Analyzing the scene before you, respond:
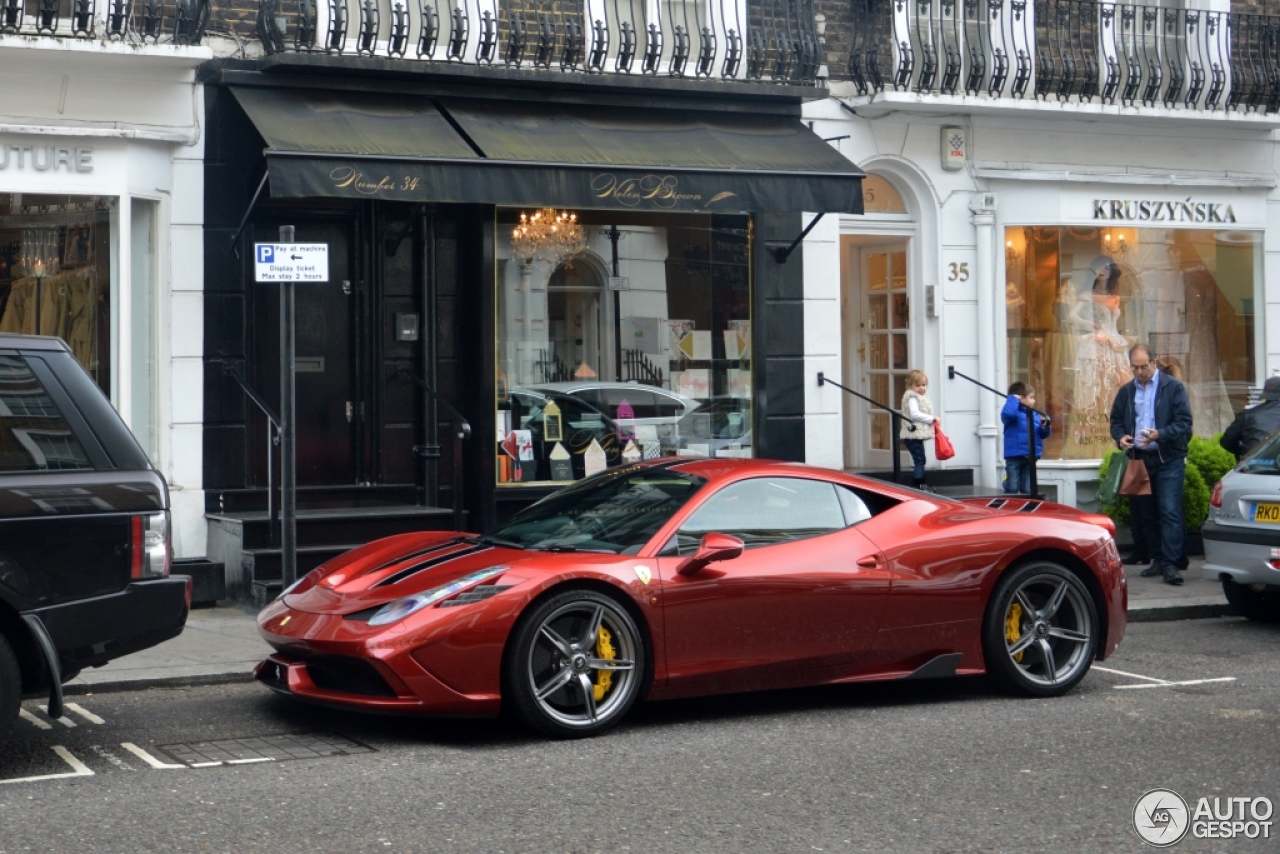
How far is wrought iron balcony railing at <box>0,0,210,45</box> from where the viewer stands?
38.0ft

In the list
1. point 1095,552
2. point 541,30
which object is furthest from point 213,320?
point 1095,552

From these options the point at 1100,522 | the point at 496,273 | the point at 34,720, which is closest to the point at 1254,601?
the point at 1100,522

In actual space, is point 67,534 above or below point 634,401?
below

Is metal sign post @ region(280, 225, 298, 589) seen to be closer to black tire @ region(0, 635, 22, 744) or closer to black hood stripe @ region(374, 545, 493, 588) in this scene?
black hood stripe @ region(374, 545, 493, 588)

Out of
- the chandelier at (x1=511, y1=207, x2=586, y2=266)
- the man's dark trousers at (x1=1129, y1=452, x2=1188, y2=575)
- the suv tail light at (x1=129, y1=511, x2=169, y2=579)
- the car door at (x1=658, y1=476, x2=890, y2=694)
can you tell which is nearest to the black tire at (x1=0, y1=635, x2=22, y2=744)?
the suv tail light at (x1=129, y1=511, x2=169, y2=579)

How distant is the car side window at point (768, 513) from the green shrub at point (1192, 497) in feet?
21.6

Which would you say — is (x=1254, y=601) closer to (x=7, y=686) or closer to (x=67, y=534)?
(x=67, y=534)

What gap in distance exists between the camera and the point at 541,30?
44.0ft

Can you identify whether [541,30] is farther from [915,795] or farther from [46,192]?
[915,795]

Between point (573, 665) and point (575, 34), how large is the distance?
766 centimetres

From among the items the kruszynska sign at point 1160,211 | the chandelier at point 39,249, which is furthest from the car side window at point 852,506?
the kruszynska sign at point 1160,211

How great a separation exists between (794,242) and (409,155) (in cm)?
413

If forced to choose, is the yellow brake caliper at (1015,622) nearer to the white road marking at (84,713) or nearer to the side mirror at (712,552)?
the side mirror at (712,552)

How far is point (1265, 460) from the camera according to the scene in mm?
11234
